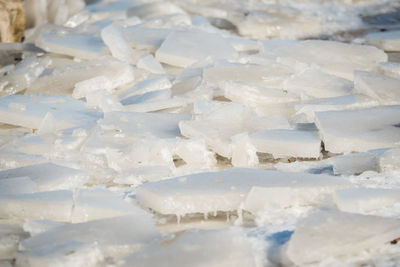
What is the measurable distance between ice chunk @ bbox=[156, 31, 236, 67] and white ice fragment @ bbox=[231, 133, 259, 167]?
923mm

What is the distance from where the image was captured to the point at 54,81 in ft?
7.79

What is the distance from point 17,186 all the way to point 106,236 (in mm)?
362

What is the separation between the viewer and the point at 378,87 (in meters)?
2.00

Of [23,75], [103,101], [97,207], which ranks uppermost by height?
[97,207]

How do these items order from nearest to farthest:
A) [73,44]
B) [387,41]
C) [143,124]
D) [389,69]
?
1. [143,124]
2. [389,69]
3. [73,44]
4. [387,41]

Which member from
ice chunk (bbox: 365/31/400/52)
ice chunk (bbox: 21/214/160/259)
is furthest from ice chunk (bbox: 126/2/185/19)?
ice chunk (bbox: 21/214/160/259)

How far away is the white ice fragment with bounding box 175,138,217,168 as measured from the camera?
1617mm

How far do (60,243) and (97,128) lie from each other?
736 mm

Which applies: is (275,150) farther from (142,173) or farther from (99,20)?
(99,20)

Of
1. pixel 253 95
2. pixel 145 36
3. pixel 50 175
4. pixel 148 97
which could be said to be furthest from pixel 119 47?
pixel 50 175

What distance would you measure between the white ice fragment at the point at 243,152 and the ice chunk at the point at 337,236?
1.53ft

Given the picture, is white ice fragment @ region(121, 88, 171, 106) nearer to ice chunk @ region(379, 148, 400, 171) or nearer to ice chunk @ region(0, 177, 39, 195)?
ice chunk @ region(0, 177, 39, 195)

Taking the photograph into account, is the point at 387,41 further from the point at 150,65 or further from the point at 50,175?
the point at 50,175

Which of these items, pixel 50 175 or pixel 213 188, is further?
pixel 50 175
